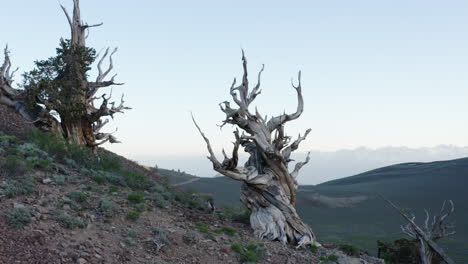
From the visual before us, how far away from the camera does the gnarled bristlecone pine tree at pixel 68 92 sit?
20.0 metres

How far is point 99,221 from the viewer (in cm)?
1119

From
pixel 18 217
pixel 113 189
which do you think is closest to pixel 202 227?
pixel 113 189

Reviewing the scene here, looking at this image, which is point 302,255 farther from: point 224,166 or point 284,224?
point 224,166

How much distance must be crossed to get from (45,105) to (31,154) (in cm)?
581

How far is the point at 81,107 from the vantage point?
20.5m

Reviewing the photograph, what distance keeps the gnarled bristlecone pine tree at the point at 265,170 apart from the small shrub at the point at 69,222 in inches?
241

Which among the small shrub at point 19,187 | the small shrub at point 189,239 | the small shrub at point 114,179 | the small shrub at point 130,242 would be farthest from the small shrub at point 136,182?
the small shrub at point 130,242

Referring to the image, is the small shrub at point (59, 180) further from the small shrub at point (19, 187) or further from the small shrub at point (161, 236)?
the small shrub at point (161, 236)

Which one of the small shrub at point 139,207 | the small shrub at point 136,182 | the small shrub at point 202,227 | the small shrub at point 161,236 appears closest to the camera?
the small shrub at point 161,236

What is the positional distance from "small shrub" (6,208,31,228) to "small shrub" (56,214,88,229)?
0.72 metres

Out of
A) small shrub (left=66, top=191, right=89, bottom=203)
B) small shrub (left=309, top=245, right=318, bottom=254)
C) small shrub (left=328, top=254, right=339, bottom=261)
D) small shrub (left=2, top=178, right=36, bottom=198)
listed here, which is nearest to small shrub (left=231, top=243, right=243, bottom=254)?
small shrub (left=309, top=245, right=318, bottom=254)

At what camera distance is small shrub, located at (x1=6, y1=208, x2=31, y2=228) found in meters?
9.36

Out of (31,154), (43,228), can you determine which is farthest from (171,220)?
(31,154)

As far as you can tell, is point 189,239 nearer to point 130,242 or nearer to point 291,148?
point 130,242
